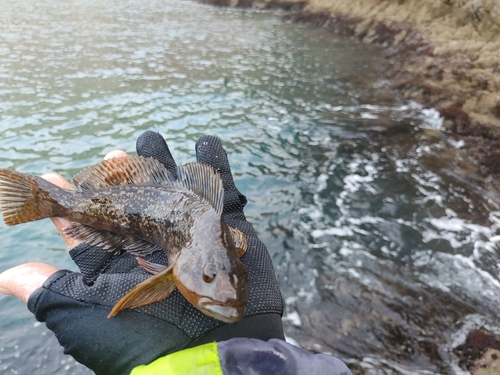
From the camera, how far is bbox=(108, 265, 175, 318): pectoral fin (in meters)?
2.39

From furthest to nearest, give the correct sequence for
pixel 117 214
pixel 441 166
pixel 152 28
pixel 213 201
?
pixel 152 28, pixel 441 166, pixel 117 214, pixel 213 201

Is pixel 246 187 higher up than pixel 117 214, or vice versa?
pixel 117 214

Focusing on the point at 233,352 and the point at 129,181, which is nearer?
the point at 233,352

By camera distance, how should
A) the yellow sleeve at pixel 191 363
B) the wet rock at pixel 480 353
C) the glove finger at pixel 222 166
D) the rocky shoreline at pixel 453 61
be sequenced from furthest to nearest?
the rocky shoreline at pixel 453 61, the wet rock at pixel 480 353, the glove finger at pixel 222 166, the yellow sleeve at pixel 191 363

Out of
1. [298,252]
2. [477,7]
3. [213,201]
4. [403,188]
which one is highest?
[477,7]

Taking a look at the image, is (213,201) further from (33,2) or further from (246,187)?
(33,2)

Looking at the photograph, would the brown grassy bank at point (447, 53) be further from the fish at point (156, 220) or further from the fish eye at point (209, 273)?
the fish eye at point (209, 273)

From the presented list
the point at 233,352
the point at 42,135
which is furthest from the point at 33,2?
the point at 233,352

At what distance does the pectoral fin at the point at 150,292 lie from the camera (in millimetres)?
2395

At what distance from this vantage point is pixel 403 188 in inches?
314

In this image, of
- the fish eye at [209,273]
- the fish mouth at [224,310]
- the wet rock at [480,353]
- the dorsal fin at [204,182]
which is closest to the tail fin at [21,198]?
the dorsal fin at [204,182]

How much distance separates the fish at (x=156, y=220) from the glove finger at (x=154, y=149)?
73 cm

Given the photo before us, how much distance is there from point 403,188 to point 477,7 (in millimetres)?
14114

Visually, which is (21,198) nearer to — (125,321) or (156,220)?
(156,220)
